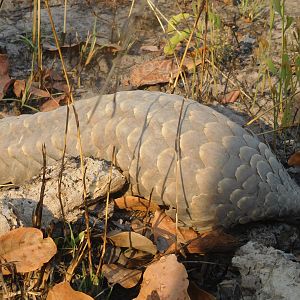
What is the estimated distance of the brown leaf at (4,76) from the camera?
2875 mm

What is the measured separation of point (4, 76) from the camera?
2932 mm

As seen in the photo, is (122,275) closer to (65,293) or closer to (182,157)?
(65,293)

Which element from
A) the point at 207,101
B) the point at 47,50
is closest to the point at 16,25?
the point at 47,50

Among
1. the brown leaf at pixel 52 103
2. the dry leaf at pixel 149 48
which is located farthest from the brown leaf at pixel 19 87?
the dry leaf at pixel 149 48

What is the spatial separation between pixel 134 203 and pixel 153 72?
119 centimetres

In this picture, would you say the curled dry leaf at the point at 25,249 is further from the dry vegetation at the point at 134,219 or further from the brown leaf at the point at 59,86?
the brown leaf at the point at 59,86

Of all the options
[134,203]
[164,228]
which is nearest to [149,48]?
[134,203]

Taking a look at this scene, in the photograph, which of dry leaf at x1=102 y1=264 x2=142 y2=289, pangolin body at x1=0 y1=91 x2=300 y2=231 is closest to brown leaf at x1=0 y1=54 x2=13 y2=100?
pangolin body at x1=0 y1=91 x2=300 y2=231

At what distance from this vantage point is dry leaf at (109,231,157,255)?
1.94 meters

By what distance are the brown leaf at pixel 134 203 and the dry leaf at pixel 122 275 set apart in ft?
0.97

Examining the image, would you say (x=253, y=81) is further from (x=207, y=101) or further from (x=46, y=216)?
(x=46, y=216)

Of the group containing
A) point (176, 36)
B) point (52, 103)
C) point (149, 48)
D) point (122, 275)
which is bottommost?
point (122, 275)

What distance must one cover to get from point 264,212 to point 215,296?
0.37m

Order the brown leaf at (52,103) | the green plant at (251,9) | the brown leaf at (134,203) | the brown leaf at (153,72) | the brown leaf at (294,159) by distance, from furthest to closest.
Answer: the green plant at (251,9), the brown leaf at (153,72), the brown leaf at (52,103), the brown leaf at (294,159), the brown leaf at (134,203)
